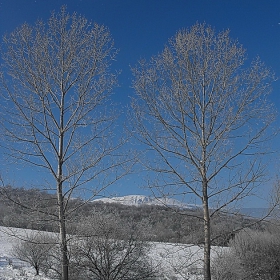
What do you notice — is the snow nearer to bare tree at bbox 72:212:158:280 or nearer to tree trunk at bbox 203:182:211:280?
bare tree at bbox 72:212:158:280

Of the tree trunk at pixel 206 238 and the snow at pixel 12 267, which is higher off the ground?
the tree trunk at pixel 206 238

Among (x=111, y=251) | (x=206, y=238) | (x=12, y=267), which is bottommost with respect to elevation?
(x=12, y=267)

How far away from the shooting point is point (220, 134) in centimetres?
683

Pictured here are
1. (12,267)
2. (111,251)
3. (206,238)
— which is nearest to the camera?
(206,238)

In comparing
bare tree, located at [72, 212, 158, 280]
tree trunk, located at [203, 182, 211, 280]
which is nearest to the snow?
bare tree, located at [72, 212, 158, 280]

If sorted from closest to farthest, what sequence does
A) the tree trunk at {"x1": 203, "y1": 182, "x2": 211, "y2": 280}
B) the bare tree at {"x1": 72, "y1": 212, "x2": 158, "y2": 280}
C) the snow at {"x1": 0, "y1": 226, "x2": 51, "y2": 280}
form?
1. the tree trunk at {"x1": 203, "y1": 182, "x2": 211, "y2": 280}
2. the bare tree at {"x1": 72, "y1": 212, "x2": 158, "y2": 280}
3. the snow at {"x1": 0, "y1": 226, "x2": 51, "y2": 280}

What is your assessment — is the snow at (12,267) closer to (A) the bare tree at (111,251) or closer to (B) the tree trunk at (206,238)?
(A) the bare tree at (111,251)

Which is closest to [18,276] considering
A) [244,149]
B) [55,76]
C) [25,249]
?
[25,249]

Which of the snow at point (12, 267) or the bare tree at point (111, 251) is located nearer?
the bare tree at point (111, 251)

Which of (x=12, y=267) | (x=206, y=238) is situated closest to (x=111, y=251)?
(x=206, y=238)

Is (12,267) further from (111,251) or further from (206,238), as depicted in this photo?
(206,238)

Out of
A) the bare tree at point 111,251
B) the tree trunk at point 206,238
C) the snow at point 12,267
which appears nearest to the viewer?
the tree trunk at point 206,238

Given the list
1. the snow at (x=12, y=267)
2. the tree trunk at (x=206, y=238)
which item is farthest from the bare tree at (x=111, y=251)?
the tree trunk at (x=206, y=238)

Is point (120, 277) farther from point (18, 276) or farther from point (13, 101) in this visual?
point (13, 101)
